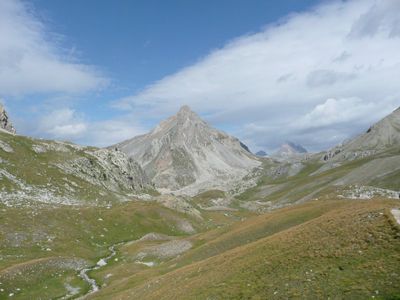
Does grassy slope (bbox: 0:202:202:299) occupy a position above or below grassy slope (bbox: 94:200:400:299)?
above

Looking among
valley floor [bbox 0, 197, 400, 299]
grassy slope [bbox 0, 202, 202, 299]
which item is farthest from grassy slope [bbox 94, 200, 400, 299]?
grassy slope [bbox 0, 202, 202, 299]

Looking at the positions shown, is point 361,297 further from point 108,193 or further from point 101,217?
point 108,193

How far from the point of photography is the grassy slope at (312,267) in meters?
28.0

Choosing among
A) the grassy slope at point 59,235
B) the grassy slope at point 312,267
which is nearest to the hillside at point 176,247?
the grassy slope at point 312,267

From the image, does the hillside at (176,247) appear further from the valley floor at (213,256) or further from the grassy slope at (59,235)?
the grassy slope at (59,235)

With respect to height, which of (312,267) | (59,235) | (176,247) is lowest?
(312,267)

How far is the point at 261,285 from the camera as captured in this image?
32.6 meters

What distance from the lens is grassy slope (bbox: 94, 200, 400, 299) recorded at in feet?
91.9

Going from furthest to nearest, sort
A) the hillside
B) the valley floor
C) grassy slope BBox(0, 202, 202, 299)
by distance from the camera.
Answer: grassy slope BBox(0, 202, 202, 299)
the hillside
the valley floor

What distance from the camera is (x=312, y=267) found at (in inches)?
1276

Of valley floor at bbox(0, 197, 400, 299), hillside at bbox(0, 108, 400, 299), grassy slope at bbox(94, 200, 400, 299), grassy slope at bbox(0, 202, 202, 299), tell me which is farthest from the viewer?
grassy slope at bbox(0, 202, 202, 299)

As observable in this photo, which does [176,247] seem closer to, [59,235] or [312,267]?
[59,235]

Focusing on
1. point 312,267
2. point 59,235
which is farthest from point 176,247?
point 312,267

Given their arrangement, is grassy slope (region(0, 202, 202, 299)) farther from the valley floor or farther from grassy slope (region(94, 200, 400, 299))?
grassy slope (region(94, 200, 400, 299))
